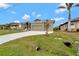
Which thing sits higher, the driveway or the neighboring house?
the neighboring house

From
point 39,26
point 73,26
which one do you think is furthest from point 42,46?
point 73,26

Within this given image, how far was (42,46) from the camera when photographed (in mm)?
2258

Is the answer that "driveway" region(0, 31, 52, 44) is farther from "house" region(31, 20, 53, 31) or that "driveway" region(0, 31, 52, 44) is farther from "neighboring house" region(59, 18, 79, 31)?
"neighboring house" region(59, 18, 79, 31)

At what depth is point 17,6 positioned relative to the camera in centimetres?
225

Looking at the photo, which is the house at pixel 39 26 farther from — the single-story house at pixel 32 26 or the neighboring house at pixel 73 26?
the neighboring house at pixel 73 26

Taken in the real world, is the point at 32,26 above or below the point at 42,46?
above

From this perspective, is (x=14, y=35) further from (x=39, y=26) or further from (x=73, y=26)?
(x=73, y=26)

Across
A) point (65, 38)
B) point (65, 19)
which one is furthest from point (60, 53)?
point (65, 19)

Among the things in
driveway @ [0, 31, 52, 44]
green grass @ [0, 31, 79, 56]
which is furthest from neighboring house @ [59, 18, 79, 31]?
driveway @ [0, 31, 52, 44]

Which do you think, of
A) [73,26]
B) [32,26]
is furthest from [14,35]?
[73,26]

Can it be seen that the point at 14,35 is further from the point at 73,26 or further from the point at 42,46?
the point at 73,26

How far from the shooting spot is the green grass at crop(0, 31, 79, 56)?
2203 mm

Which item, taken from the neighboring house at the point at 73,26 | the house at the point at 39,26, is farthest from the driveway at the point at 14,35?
the neighboring house at the point at 73,26

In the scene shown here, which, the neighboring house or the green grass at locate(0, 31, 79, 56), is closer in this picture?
the green grass at locate(0, 31, 79, 56)
